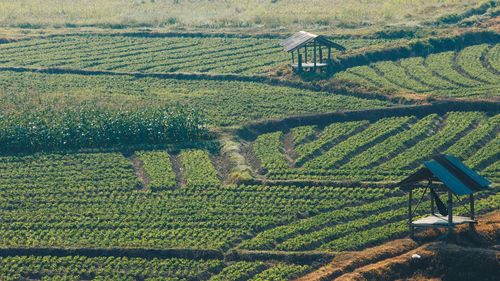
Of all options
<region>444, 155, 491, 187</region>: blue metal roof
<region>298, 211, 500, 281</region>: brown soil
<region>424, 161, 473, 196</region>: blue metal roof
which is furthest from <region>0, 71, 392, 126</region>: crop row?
<region>298, 211, 500, 281</region>: brown soil

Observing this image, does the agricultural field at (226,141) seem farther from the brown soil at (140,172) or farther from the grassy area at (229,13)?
the grassy area at (229,13)

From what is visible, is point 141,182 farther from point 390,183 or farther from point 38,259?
point 390,183

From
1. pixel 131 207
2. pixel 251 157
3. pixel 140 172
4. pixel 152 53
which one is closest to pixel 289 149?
pixel 251 157

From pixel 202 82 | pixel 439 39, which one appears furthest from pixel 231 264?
pixel 439 39

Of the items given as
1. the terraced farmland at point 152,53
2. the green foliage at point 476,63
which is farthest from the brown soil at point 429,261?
the terraced farmland at point 152,53

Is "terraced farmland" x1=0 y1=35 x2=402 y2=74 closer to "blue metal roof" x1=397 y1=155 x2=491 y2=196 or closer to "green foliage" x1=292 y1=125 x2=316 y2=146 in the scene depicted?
"green foliage" x1=292 y1=125 x2=316 y2=146
